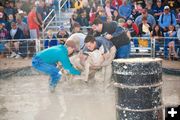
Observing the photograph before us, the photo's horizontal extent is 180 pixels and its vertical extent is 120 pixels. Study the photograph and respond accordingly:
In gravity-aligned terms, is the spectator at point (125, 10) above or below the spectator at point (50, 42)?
above

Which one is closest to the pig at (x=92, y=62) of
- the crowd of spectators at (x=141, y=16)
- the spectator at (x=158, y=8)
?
the crowd of spectators at (x=141, y=16)

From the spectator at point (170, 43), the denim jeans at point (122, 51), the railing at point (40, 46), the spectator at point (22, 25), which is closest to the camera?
the denim jeans at point (122, 51)

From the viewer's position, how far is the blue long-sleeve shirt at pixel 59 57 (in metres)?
9.12

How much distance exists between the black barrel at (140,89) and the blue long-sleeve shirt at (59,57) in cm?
379

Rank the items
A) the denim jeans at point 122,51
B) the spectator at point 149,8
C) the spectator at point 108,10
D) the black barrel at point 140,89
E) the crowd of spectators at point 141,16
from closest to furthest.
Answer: the black barrel at point 140,89
the denim jeans at point 122,51
the crowd of spectators at point 141,16
the spectator at point 149,8
the spectator at point 108,10

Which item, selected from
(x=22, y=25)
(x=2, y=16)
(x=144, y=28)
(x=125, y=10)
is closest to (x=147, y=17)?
(x=144, y=28)

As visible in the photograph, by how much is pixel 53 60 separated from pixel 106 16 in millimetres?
5943

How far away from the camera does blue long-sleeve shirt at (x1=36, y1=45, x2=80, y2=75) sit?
9.12 metres

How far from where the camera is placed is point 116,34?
10.4m

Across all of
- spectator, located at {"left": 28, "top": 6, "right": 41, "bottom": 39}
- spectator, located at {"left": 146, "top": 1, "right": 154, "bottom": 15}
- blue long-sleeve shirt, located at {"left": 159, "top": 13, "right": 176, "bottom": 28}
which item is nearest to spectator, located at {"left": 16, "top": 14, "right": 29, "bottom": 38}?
spectator, located at {"left": 28, "top": 6, "right": 41, "bottom": 39}

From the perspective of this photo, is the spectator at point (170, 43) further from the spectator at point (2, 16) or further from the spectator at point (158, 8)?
the spectator at point (2, 16)

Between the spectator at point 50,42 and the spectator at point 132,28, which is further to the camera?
the spectator at point 50,42

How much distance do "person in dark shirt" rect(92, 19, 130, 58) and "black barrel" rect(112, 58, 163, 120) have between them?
4992 millimetres

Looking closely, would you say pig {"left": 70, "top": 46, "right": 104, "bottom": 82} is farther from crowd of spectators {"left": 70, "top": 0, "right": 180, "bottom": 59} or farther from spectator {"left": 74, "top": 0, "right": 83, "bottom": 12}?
spectator {"left": 74, "top": 0, "right": 83, "bottom": 12}
